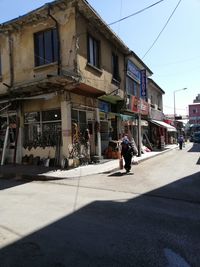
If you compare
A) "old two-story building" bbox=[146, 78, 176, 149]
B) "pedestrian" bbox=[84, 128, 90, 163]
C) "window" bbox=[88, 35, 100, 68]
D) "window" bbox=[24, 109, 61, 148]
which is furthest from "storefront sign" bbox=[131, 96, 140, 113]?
"window" bbox=[24, 109, 61, 148]

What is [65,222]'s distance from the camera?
20.5 ft

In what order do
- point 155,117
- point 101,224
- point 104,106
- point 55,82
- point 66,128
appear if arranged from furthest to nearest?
point 155,117 → point 104,106 → point 66,128 → point 55,82 → point 101,224

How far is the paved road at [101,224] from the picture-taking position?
4.44m

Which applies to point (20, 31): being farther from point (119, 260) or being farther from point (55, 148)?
point (119, 260)

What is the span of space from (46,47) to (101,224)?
38.5 ft

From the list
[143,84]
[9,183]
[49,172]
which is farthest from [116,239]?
[143,84]

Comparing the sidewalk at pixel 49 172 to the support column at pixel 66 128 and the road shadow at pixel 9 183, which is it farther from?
the support column at pixel 66 128

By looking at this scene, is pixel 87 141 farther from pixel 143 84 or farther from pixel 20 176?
pixel 143 84

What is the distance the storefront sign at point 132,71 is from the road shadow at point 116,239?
15756 millimetres

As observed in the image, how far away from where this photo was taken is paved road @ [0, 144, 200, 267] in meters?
4.44

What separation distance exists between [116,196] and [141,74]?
17268 millimetres

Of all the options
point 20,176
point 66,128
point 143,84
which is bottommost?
point 20,176

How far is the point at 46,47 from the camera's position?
1565cm

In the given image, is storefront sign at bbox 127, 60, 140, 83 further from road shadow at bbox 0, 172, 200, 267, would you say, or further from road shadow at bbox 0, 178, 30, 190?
road shadow at bbox 0, 172, 200, 267
